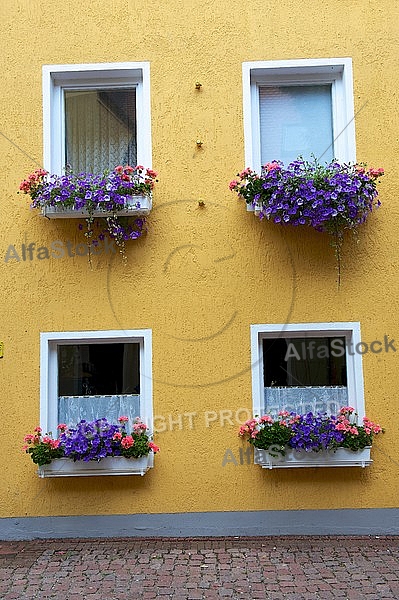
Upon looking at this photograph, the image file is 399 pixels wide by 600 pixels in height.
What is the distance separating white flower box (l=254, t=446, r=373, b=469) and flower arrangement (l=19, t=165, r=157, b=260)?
254 centimetres

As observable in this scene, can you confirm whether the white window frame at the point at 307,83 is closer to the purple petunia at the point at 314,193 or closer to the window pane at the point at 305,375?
the purple petunia at the point at 314,193

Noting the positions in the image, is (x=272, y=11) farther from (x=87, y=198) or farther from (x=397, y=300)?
(x=397, y=300)

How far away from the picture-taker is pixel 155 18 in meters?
7.64

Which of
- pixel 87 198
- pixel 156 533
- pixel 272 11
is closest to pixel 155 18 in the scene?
pixel 272 11

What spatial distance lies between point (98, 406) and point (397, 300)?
3.16 m

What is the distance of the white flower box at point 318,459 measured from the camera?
697 cm

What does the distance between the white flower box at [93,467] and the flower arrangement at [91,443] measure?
2.7 inches

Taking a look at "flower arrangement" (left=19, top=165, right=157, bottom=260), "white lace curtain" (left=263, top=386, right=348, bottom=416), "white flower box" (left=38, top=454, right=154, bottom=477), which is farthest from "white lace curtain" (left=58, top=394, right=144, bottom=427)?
"flower arrangement" (left=19, top=165, right=157, bottom=260)

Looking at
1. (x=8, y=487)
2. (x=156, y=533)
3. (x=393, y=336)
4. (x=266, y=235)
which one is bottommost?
(x=156, y=533)

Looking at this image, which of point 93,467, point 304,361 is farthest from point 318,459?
point 93,467

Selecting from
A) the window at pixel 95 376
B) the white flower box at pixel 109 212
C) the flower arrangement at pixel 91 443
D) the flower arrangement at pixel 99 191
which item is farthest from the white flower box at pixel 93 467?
the white flower box at pixel 109 212

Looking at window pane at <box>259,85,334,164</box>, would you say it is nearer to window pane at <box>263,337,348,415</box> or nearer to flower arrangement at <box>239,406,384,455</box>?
window pane at <box>263,337,348,415</box>

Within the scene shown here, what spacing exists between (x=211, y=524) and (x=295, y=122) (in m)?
4.17

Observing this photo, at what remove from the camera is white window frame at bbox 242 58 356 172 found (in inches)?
294
